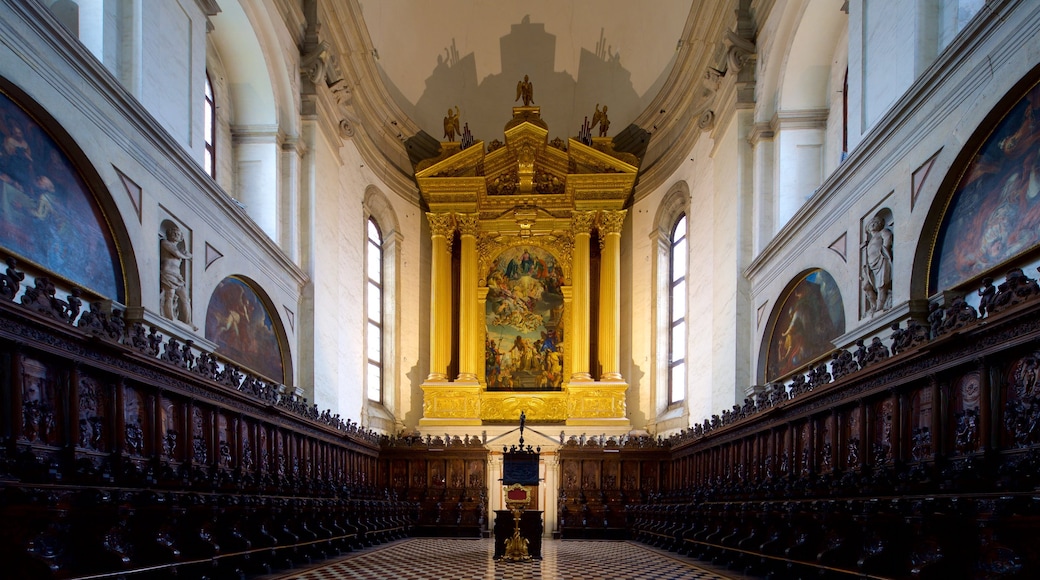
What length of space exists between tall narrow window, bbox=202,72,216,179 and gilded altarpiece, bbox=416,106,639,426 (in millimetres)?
8718

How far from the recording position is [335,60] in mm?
17328

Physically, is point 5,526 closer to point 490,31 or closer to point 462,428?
point 462,428

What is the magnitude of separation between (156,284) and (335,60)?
8.97 meters

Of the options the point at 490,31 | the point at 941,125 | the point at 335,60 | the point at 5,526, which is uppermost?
the point at 490,31

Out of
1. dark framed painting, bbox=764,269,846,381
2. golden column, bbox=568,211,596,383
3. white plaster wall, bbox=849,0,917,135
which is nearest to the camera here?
white plaster wall, bbox=849,0,917,135

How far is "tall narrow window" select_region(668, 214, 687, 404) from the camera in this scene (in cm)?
2083

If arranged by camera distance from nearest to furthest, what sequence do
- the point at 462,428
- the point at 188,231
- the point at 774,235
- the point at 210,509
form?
the point at 210,509 → the point at 188,231 → the point at 774,235 → the point at 462,428

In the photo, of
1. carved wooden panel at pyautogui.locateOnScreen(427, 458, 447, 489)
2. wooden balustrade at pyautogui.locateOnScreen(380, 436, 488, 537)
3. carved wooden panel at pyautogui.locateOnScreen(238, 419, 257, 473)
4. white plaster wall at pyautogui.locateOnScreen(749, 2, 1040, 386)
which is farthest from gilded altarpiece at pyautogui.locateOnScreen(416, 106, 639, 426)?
white plaster wall at pyautogui.locateOnScreen(749, 2, 1040, 386)

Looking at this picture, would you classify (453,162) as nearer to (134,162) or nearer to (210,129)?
(210,129)

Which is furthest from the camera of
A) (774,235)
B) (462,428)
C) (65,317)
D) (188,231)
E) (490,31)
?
(490,31)

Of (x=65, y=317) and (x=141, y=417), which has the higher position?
(x=65, y=317)

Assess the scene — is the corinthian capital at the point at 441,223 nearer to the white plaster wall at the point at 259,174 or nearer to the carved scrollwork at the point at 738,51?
the white plaster wall at the point at 259,174

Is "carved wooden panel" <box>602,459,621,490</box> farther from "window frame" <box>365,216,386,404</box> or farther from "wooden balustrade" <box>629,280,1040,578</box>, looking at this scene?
"wooden balustrade" <box>629,280,1040,578</box>

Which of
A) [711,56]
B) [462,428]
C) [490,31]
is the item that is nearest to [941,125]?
[711,56]
